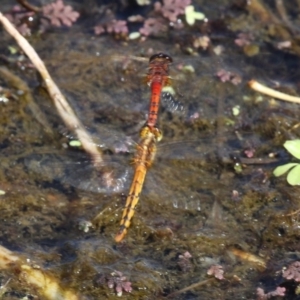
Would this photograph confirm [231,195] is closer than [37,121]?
Yes

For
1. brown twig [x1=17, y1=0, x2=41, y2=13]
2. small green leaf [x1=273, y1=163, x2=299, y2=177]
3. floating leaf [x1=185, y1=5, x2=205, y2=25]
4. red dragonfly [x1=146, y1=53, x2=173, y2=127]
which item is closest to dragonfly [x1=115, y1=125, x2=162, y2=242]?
red dragonfly [x1=146, y1=53, x2=173, y2=127]

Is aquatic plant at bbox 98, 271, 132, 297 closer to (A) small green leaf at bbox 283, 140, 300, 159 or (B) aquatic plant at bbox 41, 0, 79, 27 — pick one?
(A) small green leaf at bbox 283, 140, 300, 159

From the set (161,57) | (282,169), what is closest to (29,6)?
(161,57)

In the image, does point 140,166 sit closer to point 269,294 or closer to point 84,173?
point 84,173

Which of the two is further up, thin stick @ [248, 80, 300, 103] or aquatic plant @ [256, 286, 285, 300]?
thin stick @ [248, 80, 300, 103]

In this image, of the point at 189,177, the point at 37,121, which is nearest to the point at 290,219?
the point at 189,177

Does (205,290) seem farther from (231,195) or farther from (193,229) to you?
(231,195)

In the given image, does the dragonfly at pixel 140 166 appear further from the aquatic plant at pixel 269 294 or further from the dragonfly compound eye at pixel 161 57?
the aquatic plant at pixel 269 294
